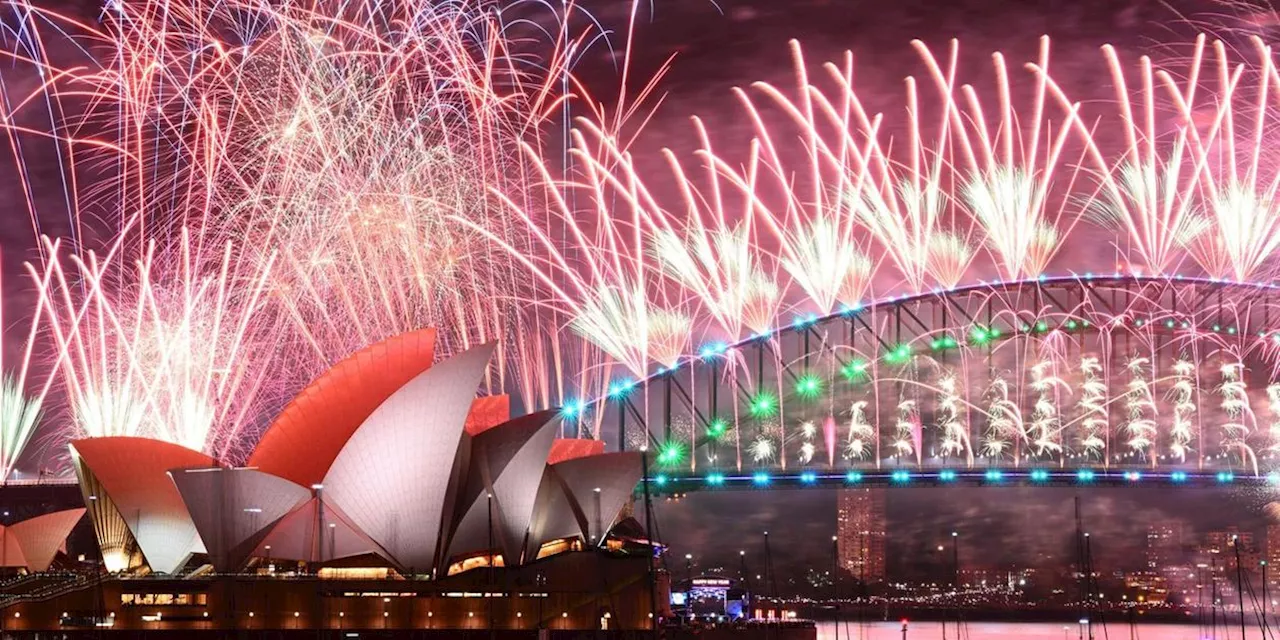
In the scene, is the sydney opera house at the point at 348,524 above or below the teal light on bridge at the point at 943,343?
below

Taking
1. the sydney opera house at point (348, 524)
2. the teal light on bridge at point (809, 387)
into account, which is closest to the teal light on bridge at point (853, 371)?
the teal light on bridge at point (809, 387)

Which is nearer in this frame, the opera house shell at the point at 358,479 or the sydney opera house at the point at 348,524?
the sydney opera house at the point at 348,524

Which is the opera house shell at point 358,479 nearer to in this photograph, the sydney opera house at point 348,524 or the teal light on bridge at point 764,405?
the sydney opera house at point 348,524

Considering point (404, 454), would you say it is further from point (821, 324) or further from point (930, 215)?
point (821, 324)

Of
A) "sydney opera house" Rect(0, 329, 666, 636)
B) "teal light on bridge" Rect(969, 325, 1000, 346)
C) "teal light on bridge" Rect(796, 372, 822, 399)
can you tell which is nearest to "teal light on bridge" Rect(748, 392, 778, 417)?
"teal light on bridge" Rect(796, 372, 822, 399)

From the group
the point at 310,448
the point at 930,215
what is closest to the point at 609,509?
the point at 310,448

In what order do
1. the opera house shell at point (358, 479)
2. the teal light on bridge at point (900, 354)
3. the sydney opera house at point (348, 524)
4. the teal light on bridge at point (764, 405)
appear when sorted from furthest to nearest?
the teal light on bridge at point (764, 405), the teal light on bridge at point (900, 354), the opera house shell at point (358, 479), the sydney opera house at point (348, 524)
